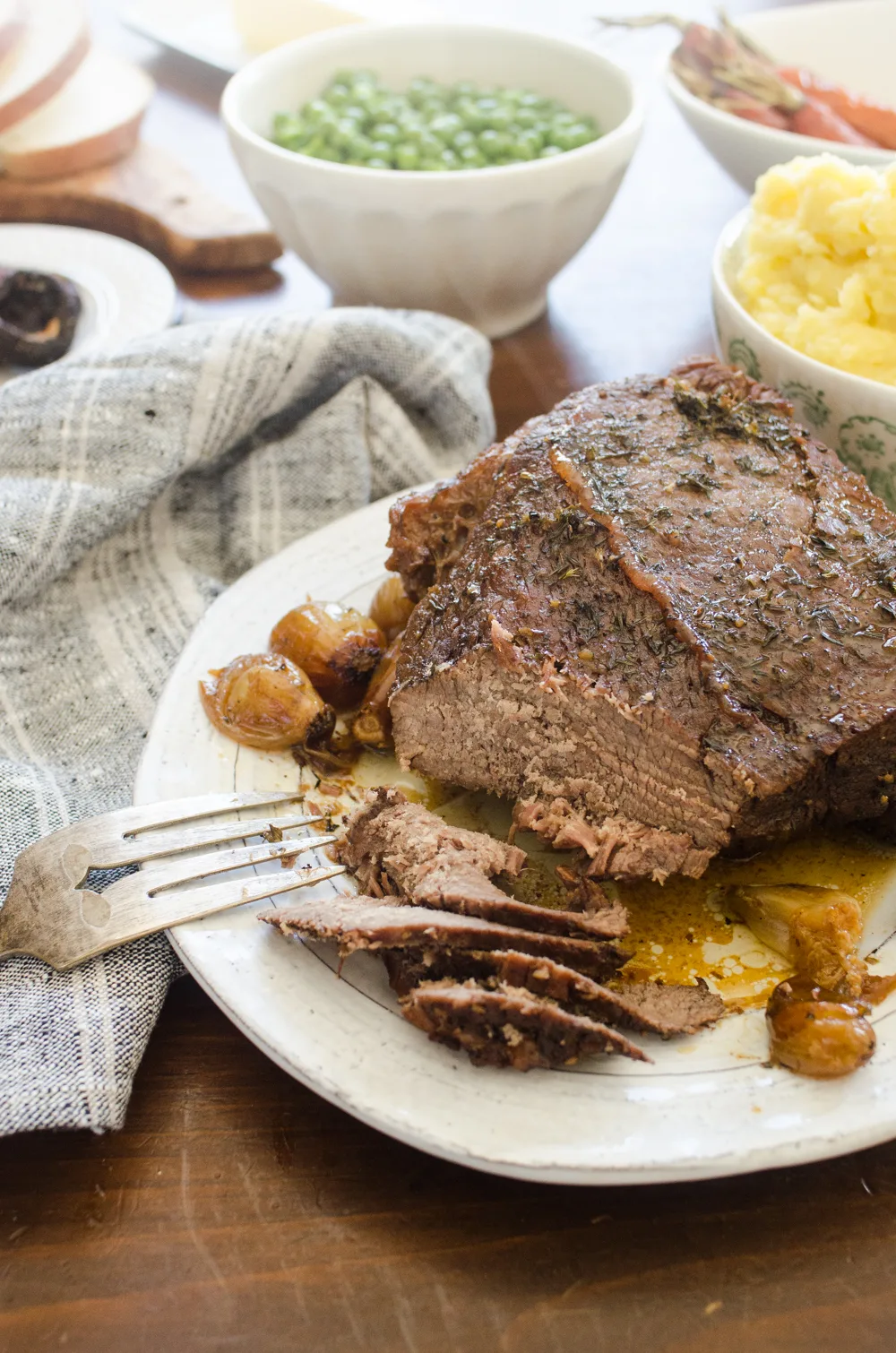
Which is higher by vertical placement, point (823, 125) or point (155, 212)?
A: point (823, 125)

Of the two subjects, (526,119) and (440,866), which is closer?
(440,866)

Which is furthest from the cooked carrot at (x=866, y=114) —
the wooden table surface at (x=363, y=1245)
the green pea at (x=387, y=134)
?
the wooden table surface at (x=363, y=1245)

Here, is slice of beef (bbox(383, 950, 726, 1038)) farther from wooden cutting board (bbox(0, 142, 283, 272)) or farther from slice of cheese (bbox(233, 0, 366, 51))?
slice of cheese (bbox(233, 0, 366, 51))

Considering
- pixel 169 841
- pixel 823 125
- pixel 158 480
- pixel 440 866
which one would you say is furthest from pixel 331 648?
pixel 823 125

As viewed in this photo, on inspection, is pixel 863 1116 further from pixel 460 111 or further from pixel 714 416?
pixel 460 111

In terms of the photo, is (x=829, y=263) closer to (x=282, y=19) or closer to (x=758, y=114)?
(x=758, y=114)

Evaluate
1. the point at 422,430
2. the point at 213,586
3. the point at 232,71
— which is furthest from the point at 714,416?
the point at 232,71

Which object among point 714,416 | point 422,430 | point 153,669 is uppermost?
point 714,416
